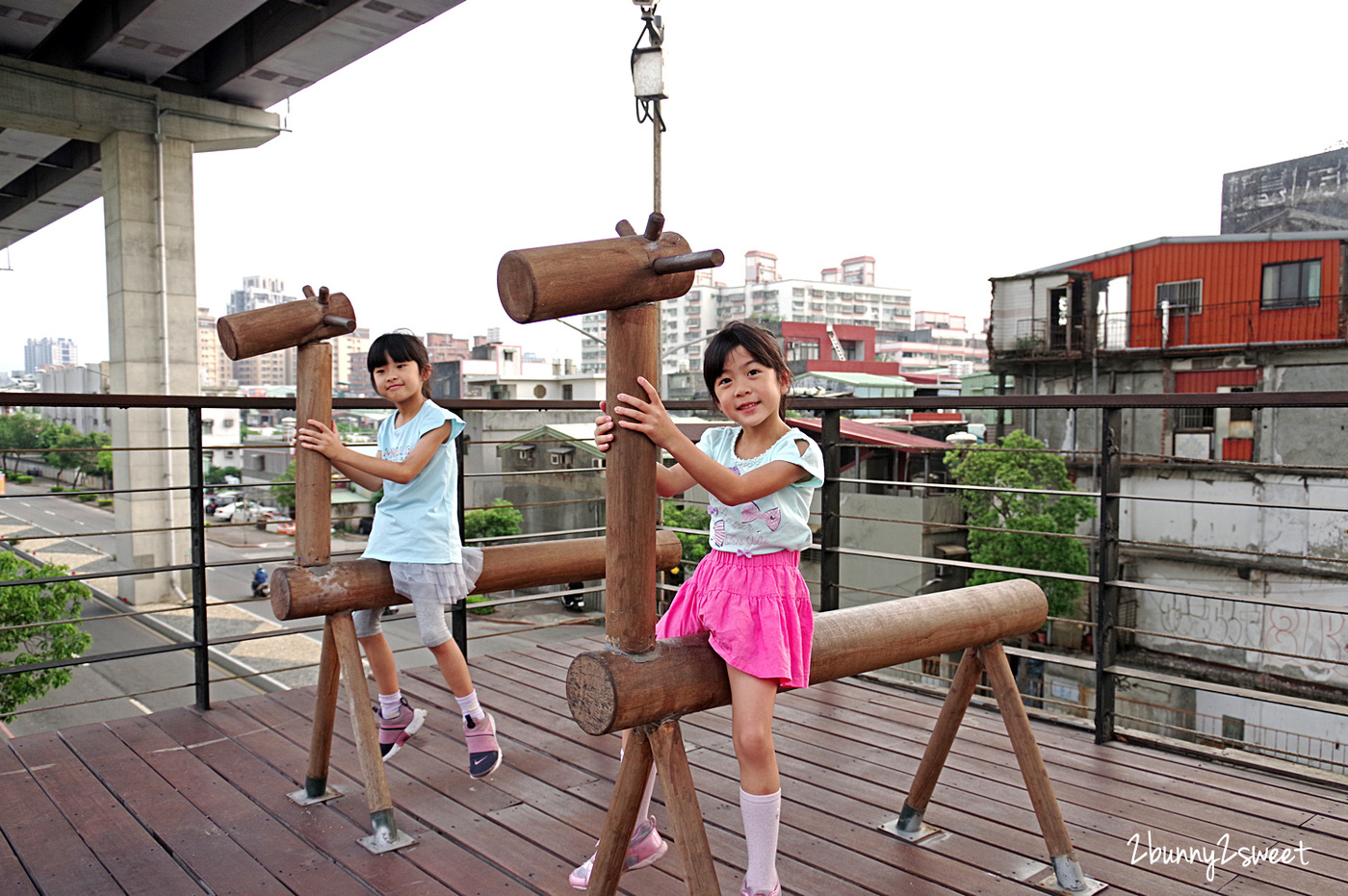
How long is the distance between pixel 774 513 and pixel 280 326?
1.46m

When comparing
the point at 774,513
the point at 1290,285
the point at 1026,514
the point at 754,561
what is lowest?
the point at 1026,514

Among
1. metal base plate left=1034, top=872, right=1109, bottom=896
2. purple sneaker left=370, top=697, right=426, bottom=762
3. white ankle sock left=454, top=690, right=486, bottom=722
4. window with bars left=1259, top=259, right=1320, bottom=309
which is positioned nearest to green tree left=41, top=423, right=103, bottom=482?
window with bars left=1259, top=259, right=1320, bottom=309

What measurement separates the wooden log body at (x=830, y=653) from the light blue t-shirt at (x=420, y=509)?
0.97 m

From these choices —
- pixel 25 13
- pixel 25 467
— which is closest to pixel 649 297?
pixel 25 13

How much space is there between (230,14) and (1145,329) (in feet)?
63.0

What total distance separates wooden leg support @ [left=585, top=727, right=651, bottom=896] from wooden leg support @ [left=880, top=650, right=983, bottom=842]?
913 mm

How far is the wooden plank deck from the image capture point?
2.08 meters

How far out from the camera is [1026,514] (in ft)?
63.2

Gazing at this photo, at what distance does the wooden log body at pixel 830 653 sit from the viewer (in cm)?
153

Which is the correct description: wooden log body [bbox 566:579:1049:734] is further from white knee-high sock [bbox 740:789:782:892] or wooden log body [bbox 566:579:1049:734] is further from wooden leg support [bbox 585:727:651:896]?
white knee-high sock [bbox 740:789:782:892]

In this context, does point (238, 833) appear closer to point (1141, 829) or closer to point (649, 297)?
point (649, 297)

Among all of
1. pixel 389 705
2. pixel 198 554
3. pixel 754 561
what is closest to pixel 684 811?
pixel 754 561

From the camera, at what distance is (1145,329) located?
67.4ft

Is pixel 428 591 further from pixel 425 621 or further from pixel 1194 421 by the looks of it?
pixel 1194 421
